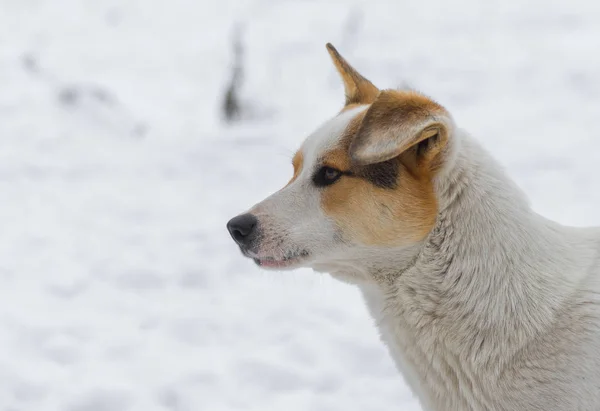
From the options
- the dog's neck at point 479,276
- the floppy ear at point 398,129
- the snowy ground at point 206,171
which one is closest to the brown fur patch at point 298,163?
the floppy ear at point 398,129

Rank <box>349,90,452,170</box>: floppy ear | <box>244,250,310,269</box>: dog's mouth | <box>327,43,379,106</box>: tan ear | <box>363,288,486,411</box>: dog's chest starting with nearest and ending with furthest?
<box>349,90,452,170</box>: floppy ear < <box>363,288,486,411</box>: dog's chest < <box>244,250,310,269</box>: dog's mouth < <box>327,43,379,106</box>: tan ear

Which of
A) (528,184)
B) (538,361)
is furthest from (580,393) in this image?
(528,184)

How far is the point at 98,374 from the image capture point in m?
3.82

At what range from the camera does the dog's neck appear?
237 centimetres

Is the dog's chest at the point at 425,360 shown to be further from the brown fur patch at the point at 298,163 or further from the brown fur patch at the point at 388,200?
the brown fur patch at the point at 298,163

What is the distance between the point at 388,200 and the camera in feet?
7.82

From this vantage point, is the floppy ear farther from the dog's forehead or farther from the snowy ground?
the snowy ground

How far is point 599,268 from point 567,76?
5698 millimetres

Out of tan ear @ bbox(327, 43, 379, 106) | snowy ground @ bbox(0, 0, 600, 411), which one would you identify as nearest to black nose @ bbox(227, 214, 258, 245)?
tan ear @ bbox(327, 43, 379, 106)

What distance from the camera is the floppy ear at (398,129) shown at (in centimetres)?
218

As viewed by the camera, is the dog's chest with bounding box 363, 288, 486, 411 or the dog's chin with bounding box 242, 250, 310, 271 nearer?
the dog's chest with bounding box 363, 288, 486, 411

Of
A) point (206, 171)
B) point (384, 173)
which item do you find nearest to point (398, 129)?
point (384, 173)

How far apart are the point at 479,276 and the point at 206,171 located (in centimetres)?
436

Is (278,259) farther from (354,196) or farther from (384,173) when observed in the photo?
(384,173)
